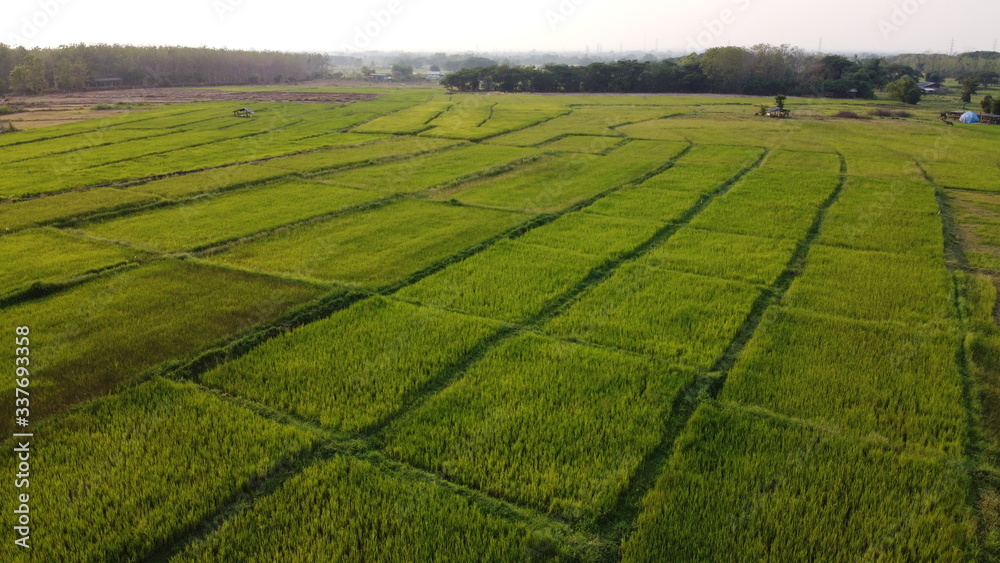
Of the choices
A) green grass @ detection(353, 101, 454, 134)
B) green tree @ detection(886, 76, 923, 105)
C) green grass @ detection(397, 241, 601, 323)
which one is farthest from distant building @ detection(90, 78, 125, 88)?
green tree @ detection(886, 76, 923, 105)

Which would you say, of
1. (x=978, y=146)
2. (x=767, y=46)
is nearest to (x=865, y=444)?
(x=978, y=146)

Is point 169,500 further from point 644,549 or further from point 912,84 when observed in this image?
point 912,84

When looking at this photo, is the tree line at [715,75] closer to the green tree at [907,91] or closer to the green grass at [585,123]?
the green tree at [907,91]

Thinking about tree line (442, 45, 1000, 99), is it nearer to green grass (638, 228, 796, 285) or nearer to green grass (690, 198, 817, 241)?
green grass (690, 198, 817, 241)

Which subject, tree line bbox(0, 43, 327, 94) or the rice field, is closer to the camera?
the rice field

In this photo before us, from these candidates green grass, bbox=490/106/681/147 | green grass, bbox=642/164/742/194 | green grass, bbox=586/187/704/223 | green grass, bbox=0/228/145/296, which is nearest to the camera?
green grass, bbox=0/228/145/296

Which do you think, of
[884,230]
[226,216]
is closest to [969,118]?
[884,230]

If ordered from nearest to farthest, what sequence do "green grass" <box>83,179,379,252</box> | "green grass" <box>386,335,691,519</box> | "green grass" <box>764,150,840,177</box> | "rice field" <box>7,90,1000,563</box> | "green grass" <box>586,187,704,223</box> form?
"rice field" <box>7,90,1000,563</box> → "green grass" <box>386,335,691,519</box> → "green grass" <box>83,179,379,252</box> → "green grass" <box>586,187,704,223</box> → "green grass" <box>764,150,840,177</box>
